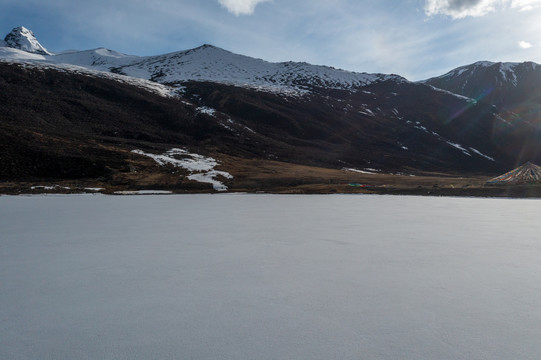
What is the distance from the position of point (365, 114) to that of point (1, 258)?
411ft

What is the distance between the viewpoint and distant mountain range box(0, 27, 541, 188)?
49.1 meters

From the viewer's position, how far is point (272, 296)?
4652 mm

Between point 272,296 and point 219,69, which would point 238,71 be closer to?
point 219,69

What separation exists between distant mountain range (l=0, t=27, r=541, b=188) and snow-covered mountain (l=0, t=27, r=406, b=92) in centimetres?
148

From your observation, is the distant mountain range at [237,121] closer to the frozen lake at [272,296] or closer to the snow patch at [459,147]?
the snow patch at [459,147]

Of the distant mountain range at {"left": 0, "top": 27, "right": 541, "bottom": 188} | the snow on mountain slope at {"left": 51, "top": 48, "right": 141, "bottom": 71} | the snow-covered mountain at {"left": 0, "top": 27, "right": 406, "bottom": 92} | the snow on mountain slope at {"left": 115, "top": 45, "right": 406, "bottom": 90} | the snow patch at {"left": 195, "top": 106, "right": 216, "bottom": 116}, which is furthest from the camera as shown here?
the snow on mountain slope at {"left": 51, "top": 48, "right": 141, "bottom": 71}

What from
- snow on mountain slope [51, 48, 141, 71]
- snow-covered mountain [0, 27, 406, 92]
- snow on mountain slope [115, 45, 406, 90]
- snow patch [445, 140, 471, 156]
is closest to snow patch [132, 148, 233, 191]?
snow-covered mountain [0, 27, 406, 92]

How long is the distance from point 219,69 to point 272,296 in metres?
163

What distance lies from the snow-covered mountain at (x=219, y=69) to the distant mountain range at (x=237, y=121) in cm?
148

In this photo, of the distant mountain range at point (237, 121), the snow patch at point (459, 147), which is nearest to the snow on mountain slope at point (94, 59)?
the distant mountain range at point (237, 121)

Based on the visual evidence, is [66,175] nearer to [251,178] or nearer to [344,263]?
[251,178]

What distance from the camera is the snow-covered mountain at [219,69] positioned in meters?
139

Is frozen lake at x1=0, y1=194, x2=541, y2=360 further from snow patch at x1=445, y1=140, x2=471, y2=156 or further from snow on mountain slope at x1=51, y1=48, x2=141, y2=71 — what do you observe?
snow on mountain slope at x1=51, y1=48, x2=141, y2=71

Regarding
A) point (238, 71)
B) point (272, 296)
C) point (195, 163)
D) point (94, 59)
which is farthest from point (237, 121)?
point (94, 59)
